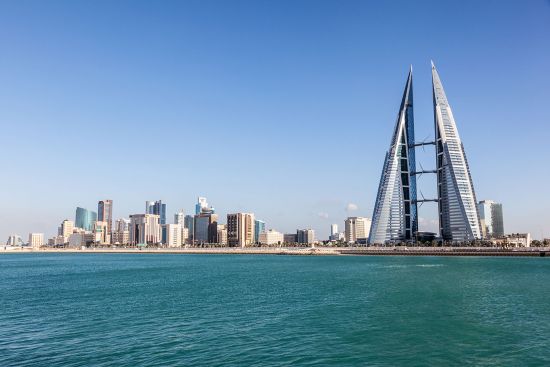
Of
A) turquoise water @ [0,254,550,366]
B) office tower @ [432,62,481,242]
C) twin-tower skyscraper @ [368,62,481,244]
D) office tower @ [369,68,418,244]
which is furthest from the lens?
office tower @ [369,68,418,244]

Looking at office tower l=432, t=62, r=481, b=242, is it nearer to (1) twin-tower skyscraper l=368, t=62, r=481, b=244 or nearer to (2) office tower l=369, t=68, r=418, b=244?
(1) twin-tower skyscraper l=368, t=62, r=481, b=244

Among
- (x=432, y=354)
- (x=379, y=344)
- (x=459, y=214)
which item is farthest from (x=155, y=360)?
(x=459, y=214)

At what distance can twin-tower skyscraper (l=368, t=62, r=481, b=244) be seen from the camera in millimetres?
171375

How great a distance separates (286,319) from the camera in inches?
1206

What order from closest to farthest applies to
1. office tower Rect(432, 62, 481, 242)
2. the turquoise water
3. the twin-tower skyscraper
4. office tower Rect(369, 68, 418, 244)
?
1. the turquoise water
2. office tower Rect(432, 62, 481, 242)
3. the twin-tower skyscraper
4. office tower Rect(369, 68, 418, 244)

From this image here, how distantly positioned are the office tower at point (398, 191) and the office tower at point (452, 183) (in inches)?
511

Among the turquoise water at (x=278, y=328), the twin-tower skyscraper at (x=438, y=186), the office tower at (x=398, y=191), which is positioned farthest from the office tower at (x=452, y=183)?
the turquoise water at (x=278, y=328)

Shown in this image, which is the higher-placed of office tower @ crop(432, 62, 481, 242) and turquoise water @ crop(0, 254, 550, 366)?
office tower @ crop(432, 62, 481, 242)

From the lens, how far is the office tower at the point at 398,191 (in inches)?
7377

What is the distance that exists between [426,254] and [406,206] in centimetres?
4531

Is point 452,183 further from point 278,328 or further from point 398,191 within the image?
point 278,328

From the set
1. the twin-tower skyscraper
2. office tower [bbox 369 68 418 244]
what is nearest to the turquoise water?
the twin-tower skyscraper

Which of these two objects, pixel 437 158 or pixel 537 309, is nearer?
pixel 537 309

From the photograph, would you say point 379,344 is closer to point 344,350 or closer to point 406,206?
point 344,350
